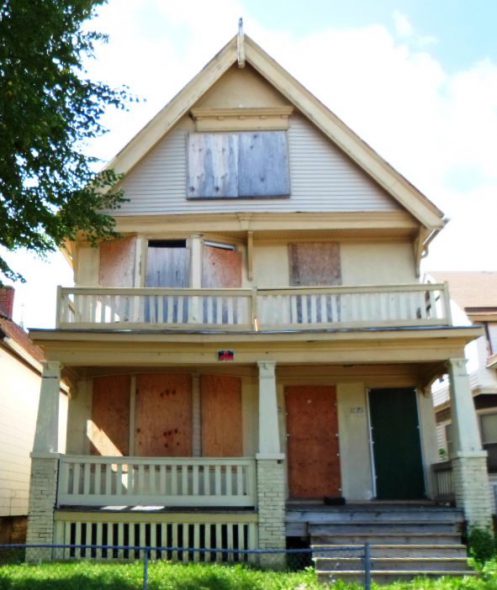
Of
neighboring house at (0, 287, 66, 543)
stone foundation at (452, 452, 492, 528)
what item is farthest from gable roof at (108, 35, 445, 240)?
neighboring house at (0, 287, 66, 543)

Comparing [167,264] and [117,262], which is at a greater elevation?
[117,262]

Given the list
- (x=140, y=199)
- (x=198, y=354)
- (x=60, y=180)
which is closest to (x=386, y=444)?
(x=198, y=354)

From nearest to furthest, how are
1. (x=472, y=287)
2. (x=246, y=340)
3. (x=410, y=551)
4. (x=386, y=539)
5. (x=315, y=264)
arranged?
(x=410, y=551)
(x=386, y=539)
(x=246, y=340)
(x=315, y=264)
(x=472, y=287)

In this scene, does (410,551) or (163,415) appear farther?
(163,415)

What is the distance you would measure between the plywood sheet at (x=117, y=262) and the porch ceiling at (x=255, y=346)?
2.38 metres

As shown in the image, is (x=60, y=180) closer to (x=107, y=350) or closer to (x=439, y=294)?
(x=107, y=350)

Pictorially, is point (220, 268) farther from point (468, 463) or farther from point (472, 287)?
point (472, 287)

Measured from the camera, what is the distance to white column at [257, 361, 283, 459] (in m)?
12.9

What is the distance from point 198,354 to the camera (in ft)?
45.0

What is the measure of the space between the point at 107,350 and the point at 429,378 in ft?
22.7

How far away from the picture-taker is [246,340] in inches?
532

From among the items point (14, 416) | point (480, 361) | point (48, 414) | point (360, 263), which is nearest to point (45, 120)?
point (48, 414)

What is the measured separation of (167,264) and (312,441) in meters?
5.11

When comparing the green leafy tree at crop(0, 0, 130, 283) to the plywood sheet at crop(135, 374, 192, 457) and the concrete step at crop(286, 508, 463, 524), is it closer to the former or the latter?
the plywood sheet at crop(135, 374, 192, 457)
